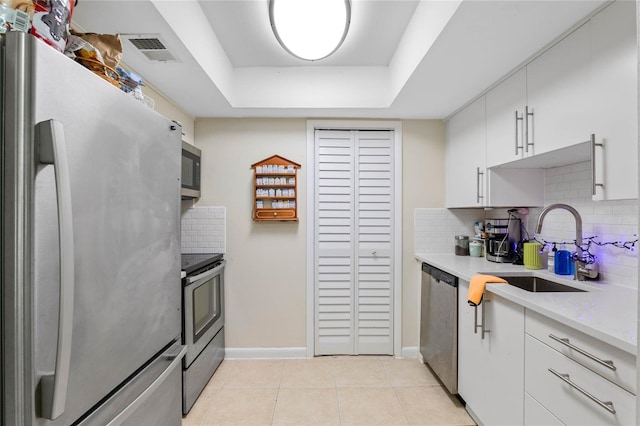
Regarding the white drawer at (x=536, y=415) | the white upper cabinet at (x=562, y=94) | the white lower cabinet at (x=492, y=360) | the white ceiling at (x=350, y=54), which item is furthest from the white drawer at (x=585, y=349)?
the white ceiling at (x=350, y=54)

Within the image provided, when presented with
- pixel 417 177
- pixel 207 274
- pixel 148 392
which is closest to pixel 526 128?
pixel 417 177

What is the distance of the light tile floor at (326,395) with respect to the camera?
189cm

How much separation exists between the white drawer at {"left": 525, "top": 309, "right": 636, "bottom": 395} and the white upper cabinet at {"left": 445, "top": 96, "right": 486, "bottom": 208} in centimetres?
106

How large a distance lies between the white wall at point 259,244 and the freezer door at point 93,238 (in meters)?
1.59

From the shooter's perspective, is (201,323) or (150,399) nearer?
(150,399)

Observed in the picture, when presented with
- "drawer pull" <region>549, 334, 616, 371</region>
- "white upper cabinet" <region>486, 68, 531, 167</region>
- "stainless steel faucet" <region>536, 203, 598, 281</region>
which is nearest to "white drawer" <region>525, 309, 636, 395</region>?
"drawer pull" <region>549, 334, 616, 371</region>

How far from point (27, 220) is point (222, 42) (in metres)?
1.96

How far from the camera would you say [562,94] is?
143cm

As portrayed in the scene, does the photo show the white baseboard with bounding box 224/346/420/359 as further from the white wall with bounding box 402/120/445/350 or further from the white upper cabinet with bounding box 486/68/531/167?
the white upper cabinet with bounding box 486/68/531/167

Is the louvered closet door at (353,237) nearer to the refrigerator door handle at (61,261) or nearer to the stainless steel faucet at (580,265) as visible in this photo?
the stainless steel faucet at (580,265)

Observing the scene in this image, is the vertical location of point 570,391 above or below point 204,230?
below

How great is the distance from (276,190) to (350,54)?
128cm

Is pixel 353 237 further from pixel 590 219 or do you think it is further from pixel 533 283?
pixel 590 219

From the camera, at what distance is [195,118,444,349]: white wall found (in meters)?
2.73
